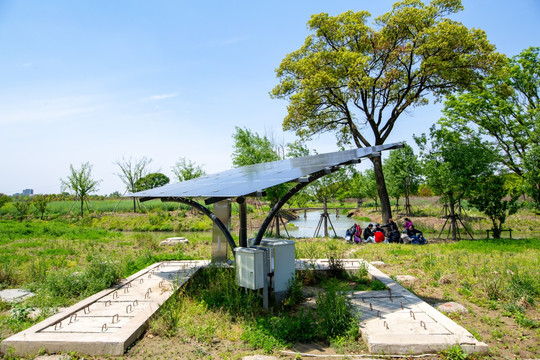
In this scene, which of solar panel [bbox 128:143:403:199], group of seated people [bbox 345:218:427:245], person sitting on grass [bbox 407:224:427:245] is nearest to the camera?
solar panel [bbox 128:143:403:199]

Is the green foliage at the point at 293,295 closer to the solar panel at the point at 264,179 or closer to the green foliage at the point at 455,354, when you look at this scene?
the solar panel at the point at 264,179

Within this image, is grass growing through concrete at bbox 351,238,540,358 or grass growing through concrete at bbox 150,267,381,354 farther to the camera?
grass growing through concrete at bbox 351,238,540,358

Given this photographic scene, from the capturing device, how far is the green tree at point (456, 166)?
49.0 feet

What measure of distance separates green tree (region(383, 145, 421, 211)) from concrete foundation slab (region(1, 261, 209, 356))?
95.8 feet

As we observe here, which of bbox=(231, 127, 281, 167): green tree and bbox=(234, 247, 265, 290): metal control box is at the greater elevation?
bbox=(231, 127, 281, 167): green tree

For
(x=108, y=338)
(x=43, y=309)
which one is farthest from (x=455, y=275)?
(x=43, y=309)

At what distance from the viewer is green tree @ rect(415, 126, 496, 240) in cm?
1493

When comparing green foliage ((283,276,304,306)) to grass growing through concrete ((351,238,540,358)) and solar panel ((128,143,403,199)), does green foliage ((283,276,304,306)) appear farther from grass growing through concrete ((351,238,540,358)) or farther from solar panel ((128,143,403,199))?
grass growing through concrete ((351,238,540,358))

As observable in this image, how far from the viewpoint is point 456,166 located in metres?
15.3

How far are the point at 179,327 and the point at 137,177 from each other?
34.7 meters

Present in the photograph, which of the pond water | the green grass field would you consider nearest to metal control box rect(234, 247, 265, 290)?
the green grass field

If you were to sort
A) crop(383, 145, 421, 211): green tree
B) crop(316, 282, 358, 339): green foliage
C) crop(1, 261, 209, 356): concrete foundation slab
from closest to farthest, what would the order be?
crop(1, 261, 209, 356): concrete foundation slab → crop(316, 282, 358, 339): green foliage → crop(383, 145, 421, 211): green tree

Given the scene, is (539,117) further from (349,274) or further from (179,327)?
(179,327)

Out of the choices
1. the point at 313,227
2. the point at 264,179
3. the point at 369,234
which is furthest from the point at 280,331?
Answer: the point at 313,227
